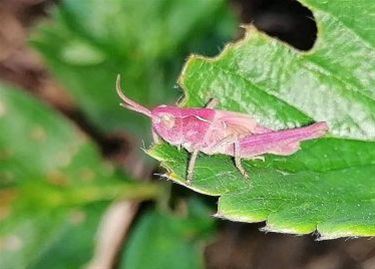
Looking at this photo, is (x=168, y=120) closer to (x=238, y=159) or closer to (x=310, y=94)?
(x=238, y=159)

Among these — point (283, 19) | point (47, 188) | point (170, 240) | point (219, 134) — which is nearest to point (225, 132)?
point (219, 134)

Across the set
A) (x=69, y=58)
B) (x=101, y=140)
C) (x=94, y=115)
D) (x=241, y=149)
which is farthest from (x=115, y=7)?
(x=241, y=149)

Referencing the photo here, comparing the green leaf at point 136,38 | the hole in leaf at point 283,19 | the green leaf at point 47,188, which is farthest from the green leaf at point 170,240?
the hole in leaf at point 283,19

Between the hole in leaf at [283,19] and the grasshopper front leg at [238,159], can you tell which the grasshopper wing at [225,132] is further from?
the hole in leaf at [283,19]

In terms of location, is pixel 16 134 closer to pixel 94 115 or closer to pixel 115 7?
pixel 94 115

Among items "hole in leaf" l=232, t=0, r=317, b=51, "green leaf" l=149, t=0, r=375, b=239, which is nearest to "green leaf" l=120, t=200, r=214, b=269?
"hole in leaf" l=232, t=0, r=317, b=51

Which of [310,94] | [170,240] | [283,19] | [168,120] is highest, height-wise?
[168,120]
